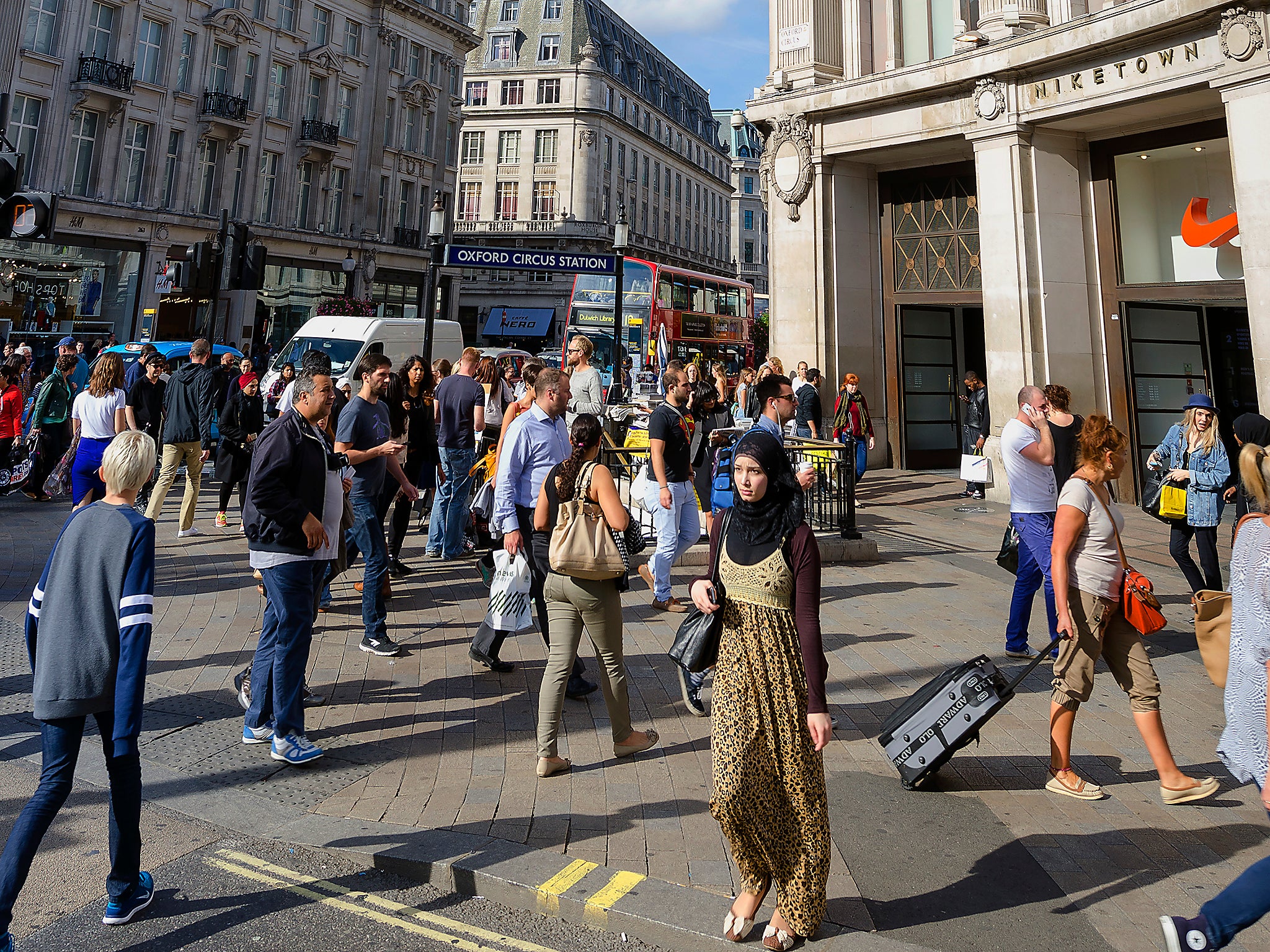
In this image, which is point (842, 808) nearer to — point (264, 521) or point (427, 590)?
point (264, 521)

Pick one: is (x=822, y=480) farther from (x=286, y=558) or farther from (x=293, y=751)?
(x=293, y=751)

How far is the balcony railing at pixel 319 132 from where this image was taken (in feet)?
126

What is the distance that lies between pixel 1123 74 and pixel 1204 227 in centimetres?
261

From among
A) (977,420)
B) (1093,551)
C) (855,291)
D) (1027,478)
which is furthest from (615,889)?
(855,291)

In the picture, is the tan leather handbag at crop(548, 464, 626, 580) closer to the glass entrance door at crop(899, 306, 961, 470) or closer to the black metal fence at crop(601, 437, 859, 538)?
the black metal fence at crop(601, 437, 859, 538)

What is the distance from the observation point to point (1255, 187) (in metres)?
11.1

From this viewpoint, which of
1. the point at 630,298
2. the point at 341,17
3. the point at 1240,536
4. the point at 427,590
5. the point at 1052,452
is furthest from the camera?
the point at 341,17

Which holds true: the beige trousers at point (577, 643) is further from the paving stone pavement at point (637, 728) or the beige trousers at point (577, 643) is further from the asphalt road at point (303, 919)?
the asphalt road at point (303, 919)

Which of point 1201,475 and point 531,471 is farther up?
point 1201,475

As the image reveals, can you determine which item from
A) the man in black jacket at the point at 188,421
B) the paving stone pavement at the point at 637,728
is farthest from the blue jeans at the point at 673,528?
the man in black jacket at the point at 188,421

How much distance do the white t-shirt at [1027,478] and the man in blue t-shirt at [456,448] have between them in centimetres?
546

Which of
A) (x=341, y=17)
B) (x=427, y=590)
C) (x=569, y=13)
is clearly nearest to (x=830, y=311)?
(x=427, y=590)

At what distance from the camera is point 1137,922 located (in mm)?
3229

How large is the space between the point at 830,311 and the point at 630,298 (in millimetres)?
15446
